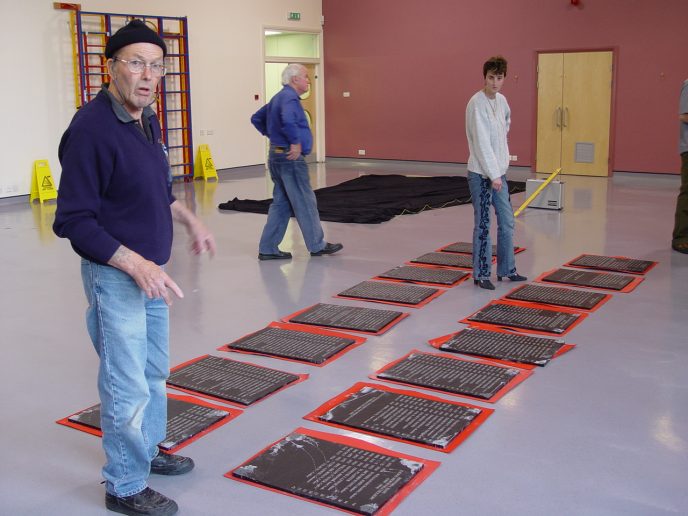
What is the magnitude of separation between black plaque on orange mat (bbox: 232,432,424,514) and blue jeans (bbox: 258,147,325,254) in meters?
3.49

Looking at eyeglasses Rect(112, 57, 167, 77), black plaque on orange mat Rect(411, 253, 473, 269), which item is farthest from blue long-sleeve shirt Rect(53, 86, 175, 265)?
black plaque on orange mat Rect(411, 253, 473, 269)

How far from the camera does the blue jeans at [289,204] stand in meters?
6.41

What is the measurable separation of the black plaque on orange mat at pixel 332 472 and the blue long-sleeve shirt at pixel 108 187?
975 mm

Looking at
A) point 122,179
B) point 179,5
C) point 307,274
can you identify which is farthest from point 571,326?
point 179,5

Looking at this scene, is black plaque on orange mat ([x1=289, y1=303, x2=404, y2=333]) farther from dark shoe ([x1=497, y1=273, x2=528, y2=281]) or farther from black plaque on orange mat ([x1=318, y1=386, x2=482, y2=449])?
dark shoe ([x1=497, y1=273, x2=528, y2=281])

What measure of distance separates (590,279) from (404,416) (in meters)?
2.85

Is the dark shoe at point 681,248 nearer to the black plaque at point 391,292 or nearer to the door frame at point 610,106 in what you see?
the black plaque at point 391,292

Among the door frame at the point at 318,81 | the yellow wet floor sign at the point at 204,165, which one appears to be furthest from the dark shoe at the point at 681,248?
the door frame at the point at 318,81

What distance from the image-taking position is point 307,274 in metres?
6.11

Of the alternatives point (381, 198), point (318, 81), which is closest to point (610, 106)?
point (381, 198)

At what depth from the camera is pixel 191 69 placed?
12.5 meters

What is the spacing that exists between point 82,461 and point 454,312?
264cm

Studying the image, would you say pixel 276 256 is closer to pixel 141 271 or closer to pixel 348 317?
pixel 348 317

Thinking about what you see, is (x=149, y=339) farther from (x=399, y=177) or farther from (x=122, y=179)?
(x=399, y=177)
